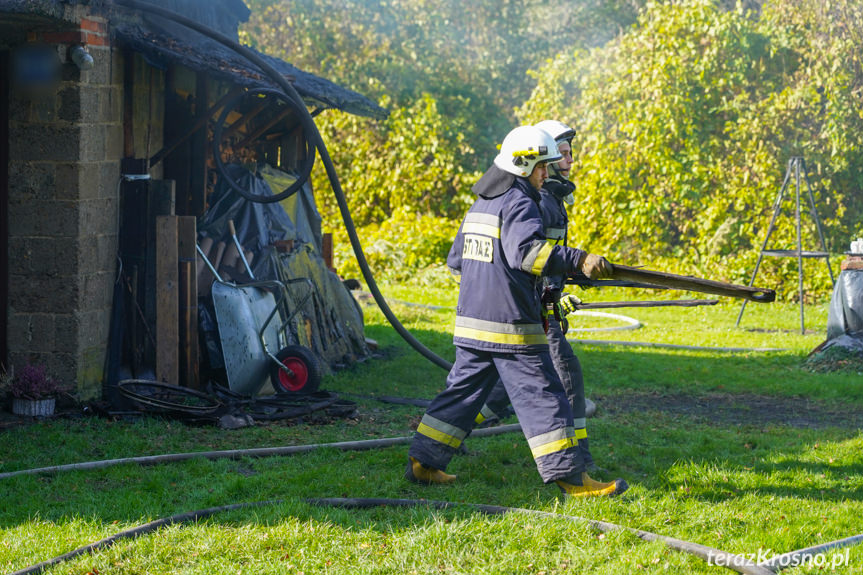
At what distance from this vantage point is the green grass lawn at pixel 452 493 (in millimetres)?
3881

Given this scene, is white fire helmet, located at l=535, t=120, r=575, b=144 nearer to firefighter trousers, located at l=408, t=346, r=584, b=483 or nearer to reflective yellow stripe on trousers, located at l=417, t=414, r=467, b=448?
firefighter trousers, located at l=408, t=346, r=584, b=483

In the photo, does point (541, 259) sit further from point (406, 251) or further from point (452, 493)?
point (406, 251)

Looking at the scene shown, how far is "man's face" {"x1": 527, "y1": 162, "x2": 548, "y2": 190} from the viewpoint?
4922mm

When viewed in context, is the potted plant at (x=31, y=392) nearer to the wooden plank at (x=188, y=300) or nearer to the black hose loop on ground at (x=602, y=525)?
the wooden plank at (x=188, y=300)

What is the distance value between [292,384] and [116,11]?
3.03m

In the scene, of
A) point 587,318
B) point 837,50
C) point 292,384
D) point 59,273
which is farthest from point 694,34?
point 59,273

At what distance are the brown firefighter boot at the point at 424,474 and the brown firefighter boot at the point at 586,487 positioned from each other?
0.62m

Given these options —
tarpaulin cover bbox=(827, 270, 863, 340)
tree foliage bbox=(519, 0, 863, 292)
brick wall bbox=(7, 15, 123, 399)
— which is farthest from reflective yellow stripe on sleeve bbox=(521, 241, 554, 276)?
tree foliage bbox=(519, 0, 863, 292)

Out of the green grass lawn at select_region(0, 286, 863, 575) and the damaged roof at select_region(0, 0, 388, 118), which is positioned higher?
the damaged roof at select_region(0, 0, 388, 118)

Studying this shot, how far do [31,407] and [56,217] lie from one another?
1279mm

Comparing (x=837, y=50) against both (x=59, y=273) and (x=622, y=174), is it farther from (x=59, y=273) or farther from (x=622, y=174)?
(x=59, y=273)

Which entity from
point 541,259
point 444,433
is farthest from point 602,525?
point 541,259

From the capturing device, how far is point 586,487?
472 cm

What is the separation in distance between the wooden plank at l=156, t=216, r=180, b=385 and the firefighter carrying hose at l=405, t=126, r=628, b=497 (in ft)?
9.00
